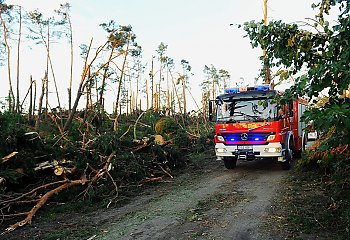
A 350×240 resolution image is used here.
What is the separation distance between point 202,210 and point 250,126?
3.94 m

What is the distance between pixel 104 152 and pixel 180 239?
468 centimetres

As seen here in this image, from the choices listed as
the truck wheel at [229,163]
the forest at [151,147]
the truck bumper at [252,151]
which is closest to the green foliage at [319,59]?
the forest at [151,147]

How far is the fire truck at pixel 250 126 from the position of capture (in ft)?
29.9

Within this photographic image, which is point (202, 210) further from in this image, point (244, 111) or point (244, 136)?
point (244, 111)

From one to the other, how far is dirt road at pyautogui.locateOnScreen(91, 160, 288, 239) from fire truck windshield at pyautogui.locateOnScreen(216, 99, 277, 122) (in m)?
1.75

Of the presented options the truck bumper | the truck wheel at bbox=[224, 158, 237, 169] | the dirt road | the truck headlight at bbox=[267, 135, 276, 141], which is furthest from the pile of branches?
the truck headlight at bbox=[267, 135, 276, 141]

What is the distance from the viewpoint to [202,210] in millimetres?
6164

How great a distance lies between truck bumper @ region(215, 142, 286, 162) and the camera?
9094 millimetres

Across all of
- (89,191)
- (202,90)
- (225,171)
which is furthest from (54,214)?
(202,90)

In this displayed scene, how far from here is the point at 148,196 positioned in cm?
770

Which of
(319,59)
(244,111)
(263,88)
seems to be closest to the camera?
(319,59)

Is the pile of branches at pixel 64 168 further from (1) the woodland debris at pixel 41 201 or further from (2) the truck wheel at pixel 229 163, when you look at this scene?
(2) the truck wheel at pixel 229 163

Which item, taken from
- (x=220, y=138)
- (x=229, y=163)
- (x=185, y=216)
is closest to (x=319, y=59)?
(x=185, y=216)

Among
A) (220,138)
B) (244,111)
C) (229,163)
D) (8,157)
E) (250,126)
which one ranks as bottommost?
(229,163)
